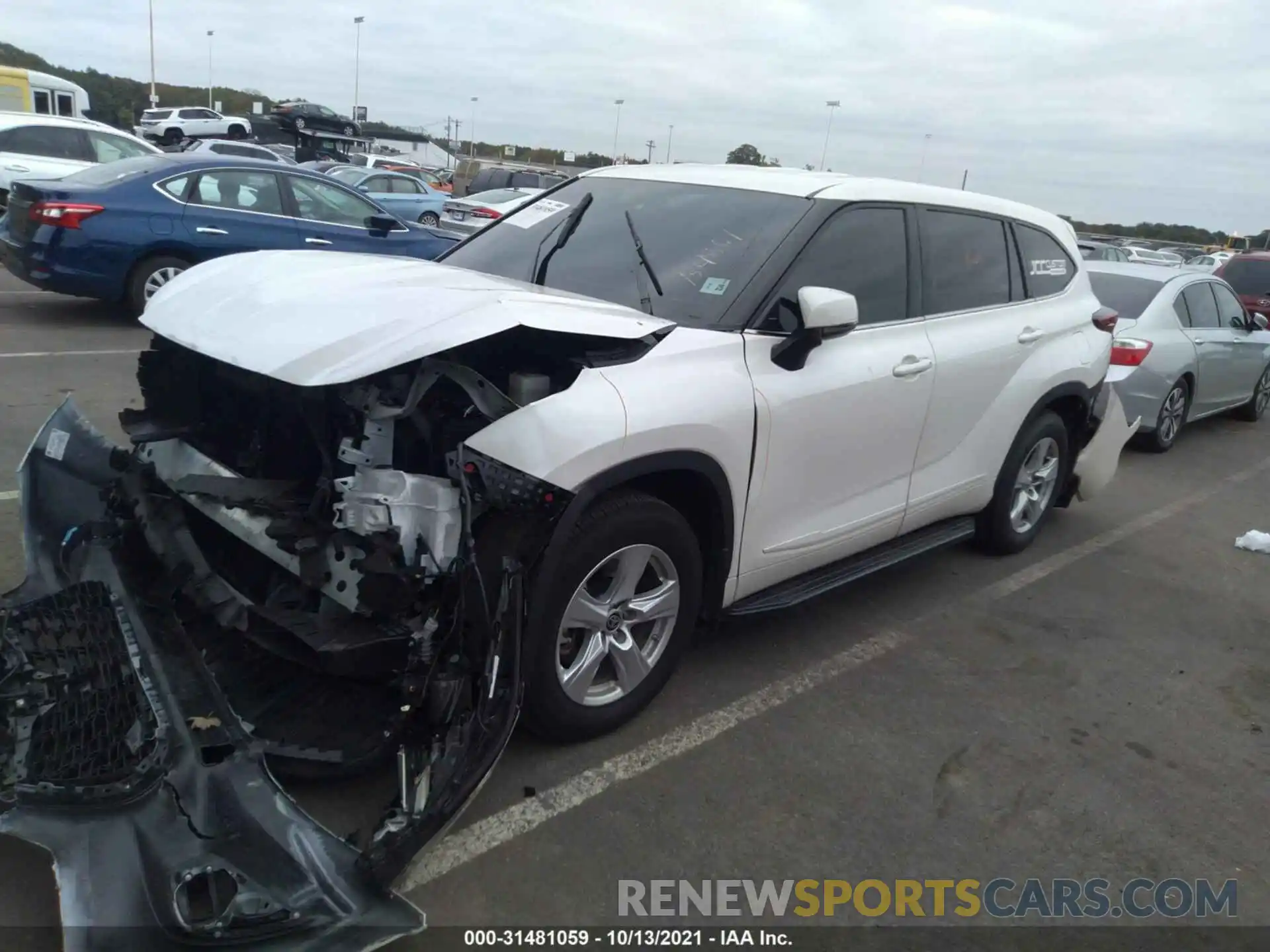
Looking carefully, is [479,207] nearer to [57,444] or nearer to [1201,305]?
[1201,305]

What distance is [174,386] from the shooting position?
3.60 meters

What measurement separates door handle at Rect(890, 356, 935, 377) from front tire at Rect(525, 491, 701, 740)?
1246 millimetres

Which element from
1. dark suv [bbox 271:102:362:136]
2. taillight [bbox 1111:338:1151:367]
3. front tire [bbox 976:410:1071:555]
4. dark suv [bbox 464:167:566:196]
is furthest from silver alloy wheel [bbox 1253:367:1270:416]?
dark suv [bbox 271:102:362:136]

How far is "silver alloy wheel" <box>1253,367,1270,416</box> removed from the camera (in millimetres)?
10367

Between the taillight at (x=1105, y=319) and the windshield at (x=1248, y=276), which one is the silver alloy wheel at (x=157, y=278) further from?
the windshield at (x=1248, y=276)

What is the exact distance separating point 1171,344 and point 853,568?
225 inches

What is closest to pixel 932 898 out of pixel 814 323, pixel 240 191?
pixel 814 323

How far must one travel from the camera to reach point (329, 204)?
10.2 metres

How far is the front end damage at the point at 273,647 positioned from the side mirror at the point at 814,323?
0.63 meters

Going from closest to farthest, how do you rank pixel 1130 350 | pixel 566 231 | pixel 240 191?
pixel 566 231 < pixel 1130 350 < pixel 240 191

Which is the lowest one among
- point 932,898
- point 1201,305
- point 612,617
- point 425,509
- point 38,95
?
point 932,898

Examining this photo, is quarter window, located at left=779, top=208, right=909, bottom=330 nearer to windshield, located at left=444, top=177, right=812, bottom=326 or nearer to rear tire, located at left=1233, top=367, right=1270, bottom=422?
windshield, located at left=444, top=177, right=812, bottom=326

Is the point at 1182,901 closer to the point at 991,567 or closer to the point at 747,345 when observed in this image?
the point at 747,345

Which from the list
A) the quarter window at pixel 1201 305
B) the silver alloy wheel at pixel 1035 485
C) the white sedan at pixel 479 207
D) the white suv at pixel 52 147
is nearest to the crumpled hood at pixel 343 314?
the silver alloy wheel at pixel 1035 485
